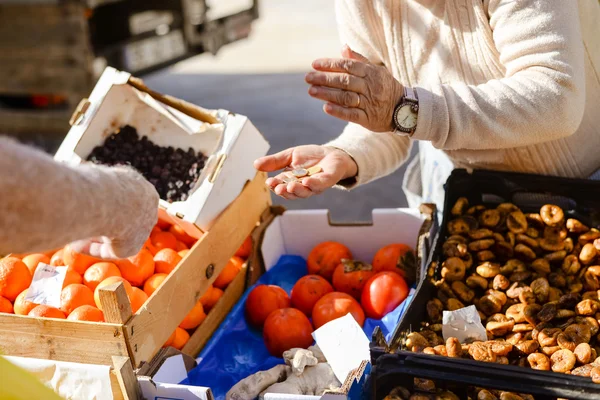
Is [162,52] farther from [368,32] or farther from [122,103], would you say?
[368,32]

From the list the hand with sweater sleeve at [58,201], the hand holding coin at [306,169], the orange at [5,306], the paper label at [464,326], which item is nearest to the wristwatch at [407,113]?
the hand holding coin at [306,169]

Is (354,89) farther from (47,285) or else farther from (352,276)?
(47,285)

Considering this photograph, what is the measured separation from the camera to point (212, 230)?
6.56 feet

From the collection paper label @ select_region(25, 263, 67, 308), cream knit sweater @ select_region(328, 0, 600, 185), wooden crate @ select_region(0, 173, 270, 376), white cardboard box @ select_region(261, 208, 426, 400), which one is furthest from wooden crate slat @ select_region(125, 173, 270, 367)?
cream knit sweater @ select_region(328, 0, 600, 185)

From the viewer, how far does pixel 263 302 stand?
6.70 ft

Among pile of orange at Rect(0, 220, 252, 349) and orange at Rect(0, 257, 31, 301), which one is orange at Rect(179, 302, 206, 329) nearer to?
pile of orange at Rect(0, 220, 252, 349)

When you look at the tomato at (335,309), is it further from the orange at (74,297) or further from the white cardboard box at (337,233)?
the orange at (74,297)

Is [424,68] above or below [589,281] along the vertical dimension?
above

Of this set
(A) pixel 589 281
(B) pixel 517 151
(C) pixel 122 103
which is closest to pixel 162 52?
(C) pixel 122 103

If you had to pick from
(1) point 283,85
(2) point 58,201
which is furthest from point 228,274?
(1) point 283,85

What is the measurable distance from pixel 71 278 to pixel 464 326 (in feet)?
3.59

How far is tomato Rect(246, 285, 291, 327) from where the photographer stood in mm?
2031

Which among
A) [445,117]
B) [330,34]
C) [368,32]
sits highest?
[368,32]

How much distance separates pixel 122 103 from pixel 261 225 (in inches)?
26.3
